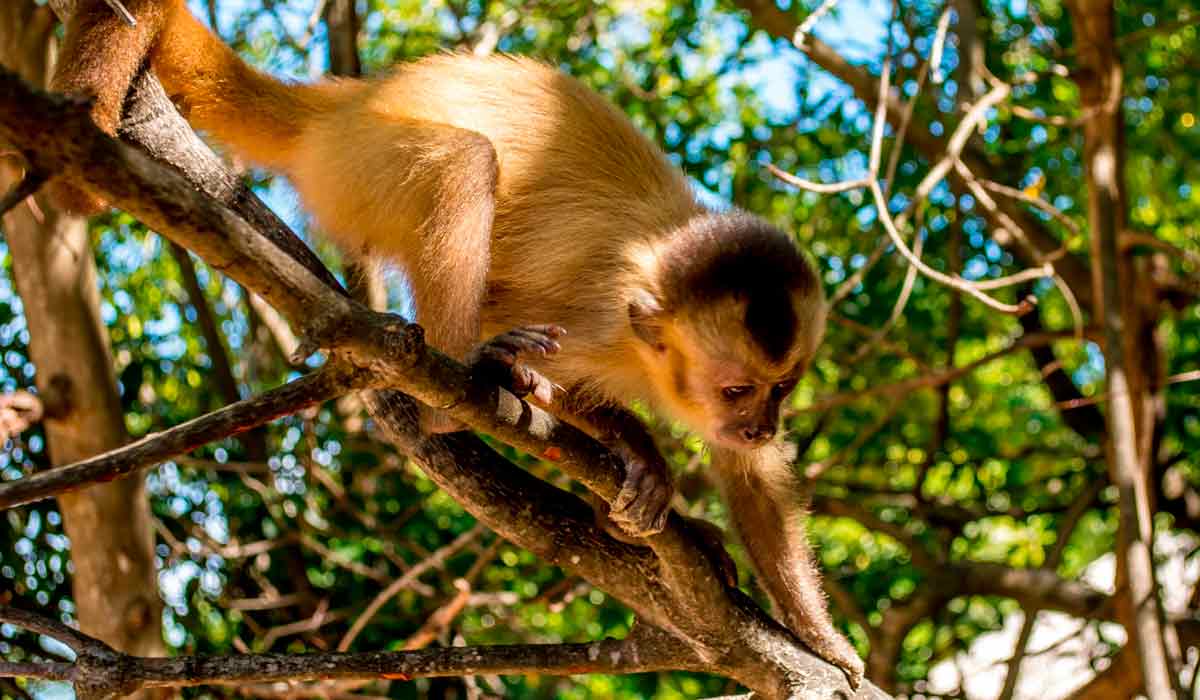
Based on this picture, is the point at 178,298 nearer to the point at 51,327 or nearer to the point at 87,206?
the point at 51,327

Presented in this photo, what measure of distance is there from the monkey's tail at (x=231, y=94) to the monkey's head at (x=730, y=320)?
1.50 m

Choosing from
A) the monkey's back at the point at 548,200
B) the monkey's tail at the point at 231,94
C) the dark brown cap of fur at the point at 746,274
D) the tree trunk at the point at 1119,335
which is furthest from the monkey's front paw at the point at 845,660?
the monkey's tail at the point at 231,94

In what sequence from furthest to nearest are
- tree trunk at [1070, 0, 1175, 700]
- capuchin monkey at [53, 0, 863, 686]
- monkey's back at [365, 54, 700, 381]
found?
tree trunk at [1070, 0, 1175, 700]
monkey's back at [365, 54, 700, 381]
capuchin monkey at [53, 0, 863, 686]

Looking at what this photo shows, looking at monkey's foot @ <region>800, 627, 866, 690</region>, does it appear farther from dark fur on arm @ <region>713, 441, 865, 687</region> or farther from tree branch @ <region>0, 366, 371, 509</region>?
tree branch @ <region>0, 366, 371, 509</region>

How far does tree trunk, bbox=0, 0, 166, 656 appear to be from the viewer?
6.02 meters

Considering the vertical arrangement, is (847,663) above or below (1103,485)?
below

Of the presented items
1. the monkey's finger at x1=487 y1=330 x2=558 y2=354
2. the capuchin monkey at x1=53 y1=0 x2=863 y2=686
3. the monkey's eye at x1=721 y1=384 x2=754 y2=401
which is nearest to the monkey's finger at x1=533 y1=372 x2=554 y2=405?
the capuchin monkey at x1=53 y1=0 x2=863 y2=686

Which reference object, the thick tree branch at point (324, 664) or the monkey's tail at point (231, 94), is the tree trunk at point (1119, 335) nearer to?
the thick tree branch at point (324, 664)

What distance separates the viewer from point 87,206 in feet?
12.6

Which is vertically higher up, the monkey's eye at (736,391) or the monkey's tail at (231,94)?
the monkey's tail at (231,94)

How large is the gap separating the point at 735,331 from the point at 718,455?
0.73 m

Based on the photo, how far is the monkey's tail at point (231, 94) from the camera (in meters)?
4.28

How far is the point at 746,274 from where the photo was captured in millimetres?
4297

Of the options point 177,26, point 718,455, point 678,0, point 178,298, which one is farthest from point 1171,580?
point 177,26
